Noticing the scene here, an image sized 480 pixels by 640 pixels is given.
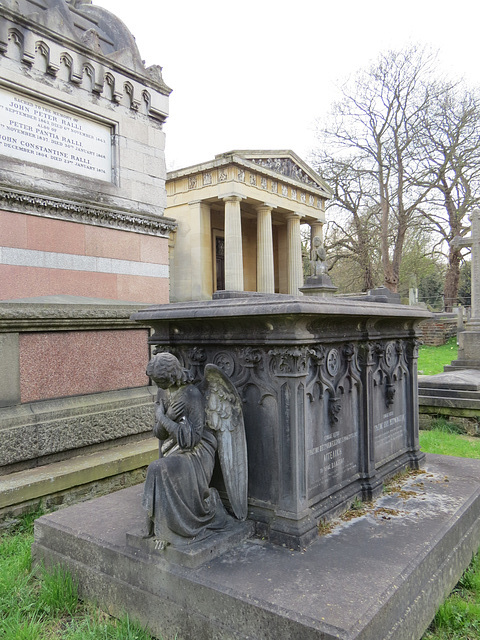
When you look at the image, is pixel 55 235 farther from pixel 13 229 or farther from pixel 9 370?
pixel 9 370

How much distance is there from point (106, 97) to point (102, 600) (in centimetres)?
633

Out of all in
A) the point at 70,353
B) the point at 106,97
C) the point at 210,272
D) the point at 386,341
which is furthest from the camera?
the point at 210,272

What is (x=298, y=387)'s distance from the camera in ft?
9.51

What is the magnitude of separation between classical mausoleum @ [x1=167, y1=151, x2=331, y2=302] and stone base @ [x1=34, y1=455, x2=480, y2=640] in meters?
21.1

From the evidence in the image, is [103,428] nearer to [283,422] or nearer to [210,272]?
[283,422]

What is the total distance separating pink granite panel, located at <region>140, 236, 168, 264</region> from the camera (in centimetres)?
738

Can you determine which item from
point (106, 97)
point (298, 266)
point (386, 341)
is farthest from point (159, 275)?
point (298, 266)

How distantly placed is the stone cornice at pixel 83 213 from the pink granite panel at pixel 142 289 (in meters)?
0.72

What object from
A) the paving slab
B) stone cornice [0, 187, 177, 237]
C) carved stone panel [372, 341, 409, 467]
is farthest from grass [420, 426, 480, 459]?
stone cornice [0, 187, 177, 237]

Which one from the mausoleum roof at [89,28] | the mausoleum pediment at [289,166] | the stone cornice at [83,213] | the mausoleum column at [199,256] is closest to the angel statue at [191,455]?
the stone cornice at [83,213]

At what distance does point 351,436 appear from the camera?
361 cm

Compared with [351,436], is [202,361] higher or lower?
higher

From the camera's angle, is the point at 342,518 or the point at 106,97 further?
the point at 106,97

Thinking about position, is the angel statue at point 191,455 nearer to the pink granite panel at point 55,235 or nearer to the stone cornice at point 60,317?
the stone cornice at point 60,317
